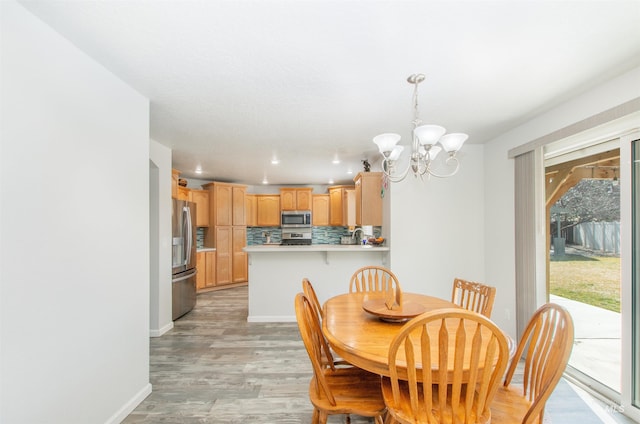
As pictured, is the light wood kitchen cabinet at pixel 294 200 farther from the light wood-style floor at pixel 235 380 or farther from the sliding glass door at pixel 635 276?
the sliding glass door at pixel 635 276

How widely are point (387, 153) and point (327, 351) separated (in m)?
1.36

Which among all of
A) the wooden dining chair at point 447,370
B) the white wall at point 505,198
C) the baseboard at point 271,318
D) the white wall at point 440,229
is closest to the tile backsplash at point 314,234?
the baseboard at point 271,318

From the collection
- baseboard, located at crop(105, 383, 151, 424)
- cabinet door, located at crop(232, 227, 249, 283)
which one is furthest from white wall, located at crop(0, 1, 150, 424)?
cabinet door, located at crop(232, 227, 249, 283)

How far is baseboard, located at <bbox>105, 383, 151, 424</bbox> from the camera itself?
1.84 meters

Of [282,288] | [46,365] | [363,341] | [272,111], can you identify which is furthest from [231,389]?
[272,111]

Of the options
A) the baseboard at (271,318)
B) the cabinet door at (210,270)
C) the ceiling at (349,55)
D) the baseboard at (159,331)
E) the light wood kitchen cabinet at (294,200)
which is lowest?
the baseboard at (271,318)

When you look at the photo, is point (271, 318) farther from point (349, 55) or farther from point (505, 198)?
point (349, 55)

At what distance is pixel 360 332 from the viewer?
1.61 meters

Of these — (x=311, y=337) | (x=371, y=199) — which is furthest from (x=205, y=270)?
(x=311, y=337)

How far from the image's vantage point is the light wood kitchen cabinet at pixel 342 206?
19.8ft

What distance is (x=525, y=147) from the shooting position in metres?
2.71

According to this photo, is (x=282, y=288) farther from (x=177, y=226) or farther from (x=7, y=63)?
(x=7, y=63)

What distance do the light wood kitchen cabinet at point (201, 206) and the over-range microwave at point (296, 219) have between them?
5.55 feet

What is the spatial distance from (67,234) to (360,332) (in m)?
1.73
